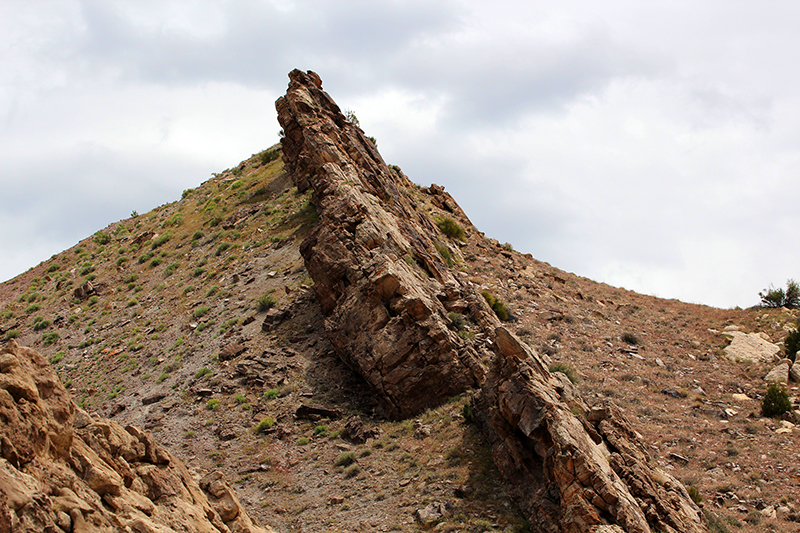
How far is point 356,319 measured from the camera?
25.8 m

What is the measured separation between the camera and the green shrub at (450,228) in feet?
152

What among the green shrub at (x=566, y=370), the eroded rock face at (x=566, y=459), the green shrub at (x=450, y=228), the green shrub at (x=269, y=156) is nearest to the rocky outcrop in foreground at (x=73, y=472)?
the eroded rock face at (x=566, y=459)

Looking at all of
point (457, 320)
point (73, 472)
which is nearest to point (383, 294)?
point (457, 320)

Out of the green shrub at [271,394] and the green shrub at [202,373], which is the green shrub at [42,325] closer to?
the green shrub at [202,373]

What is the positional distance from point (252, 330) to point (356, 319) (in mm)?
8768

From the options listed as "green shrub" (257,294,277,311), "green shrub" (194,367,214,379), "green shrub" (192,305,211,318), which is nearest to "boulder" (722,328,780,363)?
"green shrub" (257,294,277,311)

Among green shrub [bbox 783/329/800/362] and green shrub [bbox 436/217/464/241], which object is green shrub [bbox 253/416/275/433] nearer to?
green shrub [bbox 436/217/464/241]

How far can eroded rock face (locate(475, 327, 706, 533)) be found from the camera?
1486cm

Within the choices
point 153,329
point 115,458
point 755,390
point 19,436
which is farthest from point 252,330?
point 755,390

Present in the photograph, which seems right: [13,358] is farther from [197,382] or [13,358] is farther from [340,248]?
[197,382]

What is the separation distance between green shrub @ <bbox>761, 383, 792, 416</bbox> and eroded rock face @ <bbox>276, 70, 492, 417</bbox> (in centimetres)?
1378

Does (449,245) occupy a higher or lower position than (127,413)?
higher

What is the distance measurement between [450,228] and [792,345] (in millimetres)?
24959

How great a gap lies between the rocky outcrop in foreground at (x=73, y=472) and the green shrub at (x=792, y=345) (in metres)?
34.3
